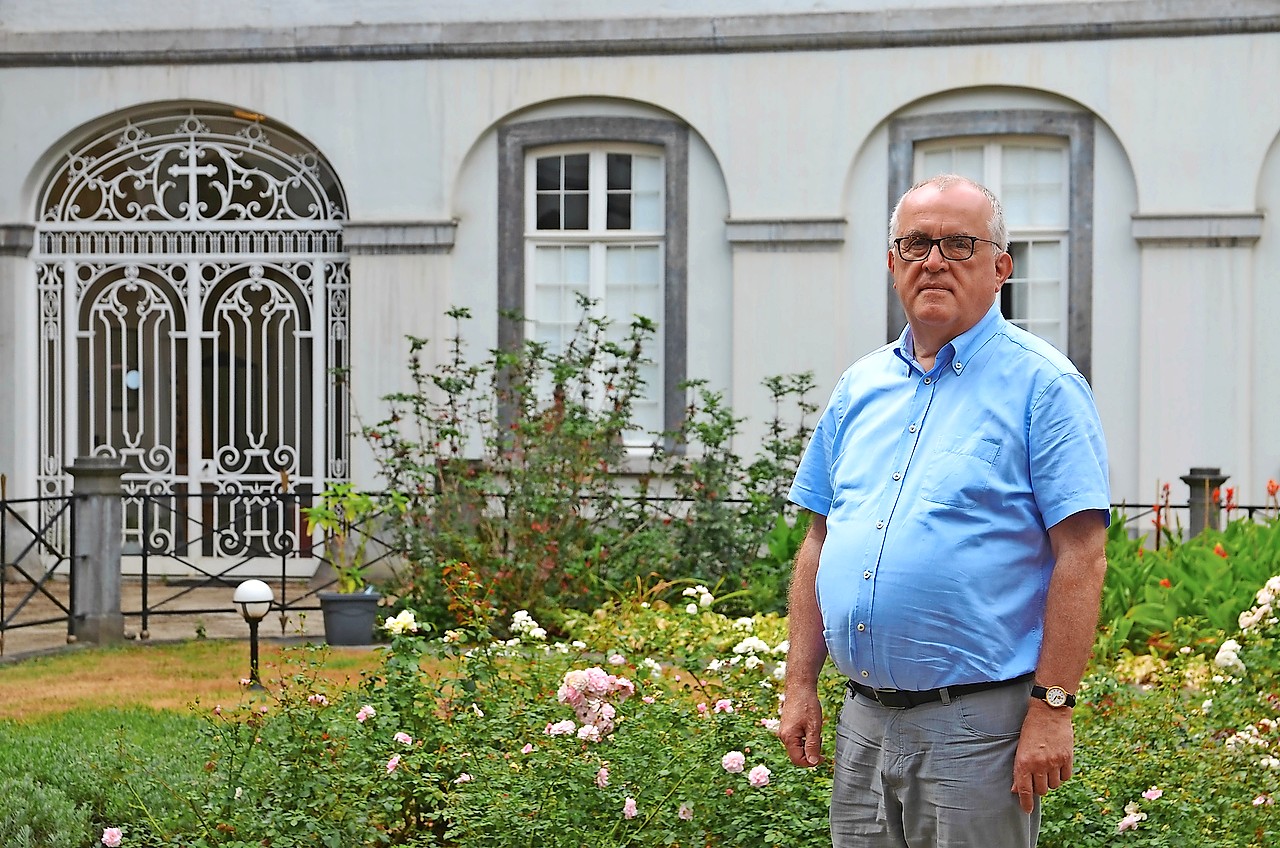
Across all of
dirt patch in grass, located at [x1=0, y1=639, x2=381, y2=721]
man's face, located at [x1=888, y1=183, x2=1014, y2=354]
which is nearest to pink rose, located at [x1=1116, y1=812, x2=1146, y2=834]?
man's face, located at [x1=888, y1=183, x2=1014, y2=354]

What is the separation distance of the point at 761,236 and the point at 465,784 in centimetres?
720

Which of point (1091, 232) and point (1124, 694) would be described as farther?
point (1091, 232)

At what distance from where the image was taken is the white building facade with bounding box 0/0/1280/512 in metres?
10.7

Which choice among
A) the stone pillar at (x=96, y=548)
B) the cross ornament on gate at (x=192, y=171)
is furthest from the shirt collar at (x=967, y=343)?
the cross ornament on gate at (x=192, y=171)

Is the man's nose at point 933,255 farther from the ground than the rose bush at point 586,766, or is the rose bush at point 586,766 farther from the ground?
the man's nose at point 933,255

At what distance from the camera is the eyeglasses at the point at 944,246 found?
3.01 metres

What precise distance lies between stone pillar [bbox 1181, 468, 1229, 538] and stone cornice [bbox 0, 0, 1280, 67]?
9.88ft

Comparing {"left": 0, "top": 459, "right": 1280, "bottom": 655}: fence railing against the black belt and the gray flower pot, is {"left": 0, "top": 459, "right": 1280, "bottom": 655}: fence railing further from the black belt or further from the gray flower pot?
the black belt

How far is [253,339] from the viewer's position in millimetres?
11883

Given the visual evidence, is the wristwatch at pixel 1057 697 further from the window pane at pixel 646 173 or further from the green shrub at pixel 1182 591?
the window pane at pixel 646 173

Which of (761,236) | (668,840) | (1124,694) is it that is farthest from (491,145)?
(668,840)

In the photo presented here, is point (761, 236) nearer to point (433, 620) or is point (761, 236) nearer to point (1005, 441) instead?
point (433, 620)

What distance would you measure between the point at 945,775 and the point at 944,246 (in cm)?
99

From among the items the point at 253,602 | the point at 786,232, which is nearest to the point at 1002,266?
the point at 253,602
